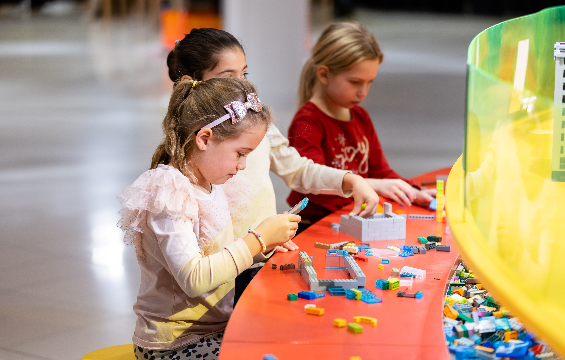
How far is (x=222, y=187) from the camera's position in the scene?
6.86 feet

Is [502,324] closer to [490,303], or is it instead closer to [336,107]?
[490,303]

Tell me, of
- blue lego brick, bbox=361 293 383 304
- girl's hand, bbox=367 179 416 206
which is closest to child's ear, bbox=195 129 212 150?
blue lego brick, bbox=361 293 383 304

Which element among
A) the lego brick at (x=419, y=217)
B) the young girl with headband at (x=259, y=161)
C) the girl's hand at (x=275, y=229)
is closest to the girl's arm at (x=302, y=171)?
the young girl with headband at (x=259, y=161)

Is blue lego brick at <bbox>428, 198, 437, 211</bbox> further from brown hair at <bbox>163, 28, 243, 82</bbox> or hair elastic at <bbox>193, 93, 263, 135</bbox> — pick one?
hair elastic at <bbox>193, 93, 263, 135</bbox>

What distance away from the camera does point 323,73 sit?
290 centimetres

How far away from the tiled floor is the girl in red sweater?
577 millimetres

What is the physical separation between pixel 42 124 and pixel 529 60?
610 centimetres

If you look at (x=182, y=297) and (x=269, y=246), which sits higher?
(x=269, y=246)

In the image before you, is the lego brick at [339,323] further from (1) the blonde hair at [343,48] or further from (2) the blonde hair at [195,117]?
(1) the blonde hair at [343,48]

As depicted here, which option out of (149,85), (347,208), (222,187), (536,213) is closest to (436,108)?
(149,85)

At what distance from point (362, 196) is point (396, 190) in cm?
26

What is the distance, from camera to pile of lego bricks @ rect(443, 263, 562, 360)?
1442 millimetres

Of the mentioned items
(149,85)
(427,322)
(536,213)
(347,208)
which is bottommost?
(149,85)

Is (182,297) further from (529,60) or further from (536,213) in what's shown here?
(529,60)
